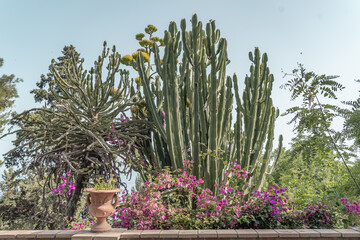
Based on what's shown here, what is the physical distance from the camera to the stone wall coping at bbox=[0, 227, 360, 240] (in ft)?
12.1

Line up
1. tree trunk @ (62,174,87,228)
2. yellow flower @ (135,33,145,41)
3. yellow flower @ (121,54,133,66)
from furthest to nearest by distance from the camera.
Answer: yellow flower @ (135,33,145,41) < yellow flower @ (121,54,133,66) < tree trunk @ (62,174,87,228)

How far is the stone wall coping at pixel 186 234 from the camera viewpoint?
3.68m

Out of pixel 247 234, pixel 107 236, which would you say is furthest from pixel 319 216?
pixel 107 236

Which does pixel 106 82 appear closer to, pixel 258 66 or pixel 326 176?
pixel 258 66

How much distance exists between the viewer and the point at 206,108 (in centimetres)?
529

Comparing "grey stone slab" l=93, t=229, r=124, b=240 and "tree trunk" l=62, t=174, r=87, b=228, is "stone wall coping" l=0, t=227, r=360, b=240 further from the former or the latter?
"tree trunk" l=62, t=174, r=87, b=228

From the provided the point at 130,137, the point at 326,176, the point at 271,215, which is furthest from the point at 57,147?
the point at 326,176

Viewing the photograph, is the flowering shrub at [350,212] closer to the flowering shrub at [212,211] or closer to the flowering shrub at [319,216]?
the flowering shrub at [212,211]

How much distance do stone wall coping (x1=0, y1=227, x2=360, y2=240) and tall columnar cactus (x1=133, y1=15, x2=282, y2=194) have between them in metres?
1.43

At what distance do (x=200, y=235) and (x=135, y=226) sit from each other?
3.79 ft

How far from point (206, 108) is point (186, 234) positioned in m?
2.34

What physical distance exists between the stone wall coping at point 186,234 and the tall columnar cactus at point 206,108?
1.43 m

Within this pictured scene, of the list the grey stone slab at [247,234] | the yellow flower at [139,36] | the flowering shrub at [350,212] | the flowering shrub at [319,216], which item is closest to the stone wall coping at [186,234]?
the grey stone slab at [247,234]

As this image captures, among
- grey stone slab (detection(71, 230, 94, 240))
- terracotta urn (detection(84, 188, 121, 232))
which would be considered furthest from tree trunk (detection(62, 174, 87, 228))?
grey stone slab (detection(71, 230, 94, 240))
